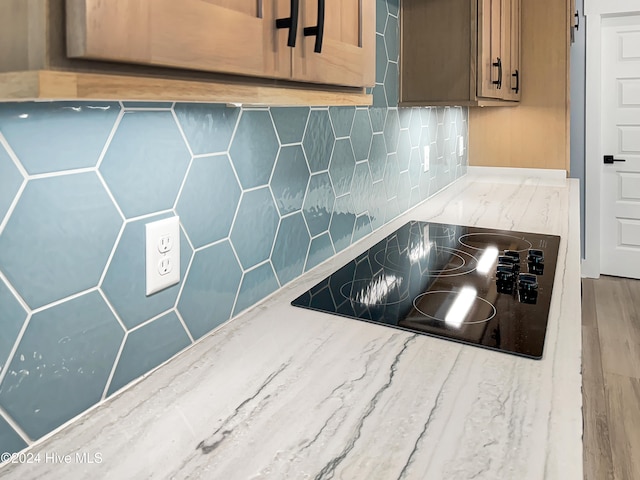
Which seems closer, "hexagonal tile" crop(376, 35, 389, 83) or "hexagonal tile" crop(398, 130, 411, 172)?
"hexagonal tile" crop(376, 35, 389, 83)

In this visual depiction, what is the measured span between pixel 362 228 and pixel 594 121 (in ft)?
10.4

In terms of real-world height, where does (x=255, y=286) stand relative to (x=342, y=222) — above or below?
below

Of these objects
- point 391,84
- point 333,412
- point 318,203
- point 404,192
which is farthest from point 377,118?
point 333,412

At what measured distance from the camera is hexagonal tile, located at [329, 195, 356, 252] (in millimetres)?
1492

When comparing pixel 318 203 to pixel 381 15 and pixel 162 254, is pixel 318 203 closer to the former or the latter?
pixel 162 254

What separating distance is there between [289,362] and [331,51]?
0.53m

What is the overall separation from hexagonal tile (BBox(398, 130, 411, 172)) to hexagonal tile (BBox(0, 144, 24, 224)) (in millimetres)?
1543

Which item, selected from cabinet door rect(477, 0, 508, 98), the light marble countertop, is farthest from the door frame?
the light marble countertop

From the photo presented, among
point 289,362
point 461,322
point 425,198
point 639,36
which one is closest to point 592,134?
point 639,36

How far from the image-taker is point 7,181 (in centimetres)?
61

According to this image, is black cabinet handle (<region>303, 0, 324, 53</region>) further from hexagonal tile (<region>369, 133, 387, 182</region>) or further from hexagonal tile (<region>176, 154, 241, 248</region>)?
hexagonal tile (<region>369, 133, 387, 182</region>)

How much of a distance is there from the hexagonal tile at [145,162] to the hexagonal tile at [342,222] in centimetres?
65

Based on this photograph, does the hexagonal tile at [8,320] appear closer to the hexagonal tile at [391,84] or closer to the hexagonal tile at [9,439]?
the hexagonal tile at [9,439]

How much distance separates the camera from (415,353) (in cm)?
92
